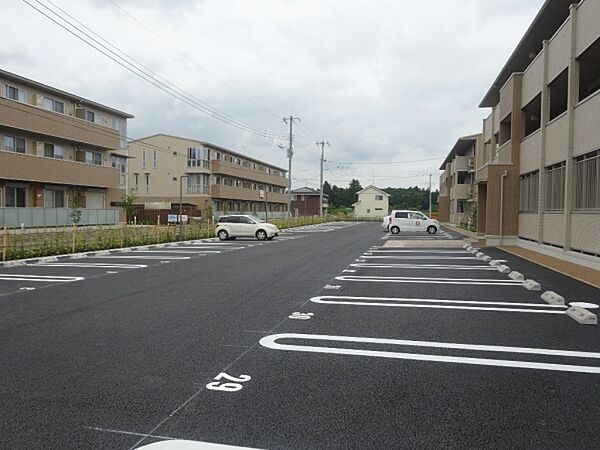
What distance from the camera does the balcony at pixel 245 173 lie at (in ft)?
172

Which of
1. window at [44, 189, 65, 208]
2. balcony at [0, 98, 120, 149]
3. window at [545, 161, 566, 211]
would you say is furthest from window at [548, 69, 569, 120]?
window at [44, 189, 65, 208]

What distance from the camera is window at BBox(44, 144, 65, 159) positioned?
3133 centimetres

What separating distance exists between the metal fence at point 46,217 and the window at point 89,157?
3.53 metres

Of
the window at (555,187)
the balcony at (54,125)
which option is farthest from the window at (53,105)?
the window at (555,187)

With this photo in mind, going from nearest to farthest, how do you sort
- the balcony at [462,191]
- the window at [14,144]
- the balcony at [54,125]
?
the balcony at [54,125], the window at [14,144], the balcony at [462,191]

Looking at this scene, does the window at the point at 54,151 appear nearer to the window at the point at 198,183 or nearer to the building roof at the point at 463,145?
the window at the point at 198,183

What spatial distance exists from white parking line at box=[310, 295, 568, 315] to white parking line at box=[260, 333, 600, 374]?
2252 millimetres

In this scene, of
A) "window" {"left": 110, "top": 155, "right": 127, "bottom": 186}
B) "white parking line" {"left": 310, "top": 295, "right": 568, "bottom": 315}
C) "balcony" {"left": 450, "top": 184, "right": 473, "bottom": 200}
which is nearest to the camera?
"white parking line" {"left": 310, "top": 295, "right": 568, "bottom": 315}

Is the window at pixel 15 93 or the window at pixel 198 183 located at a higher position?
the window at pixel 15 93

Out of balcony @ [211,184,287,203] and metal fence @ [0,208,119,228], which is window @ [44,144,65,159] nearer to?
metal fence @ [0,208,119,228]

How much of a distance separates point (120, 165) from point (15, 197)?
44.5 feet

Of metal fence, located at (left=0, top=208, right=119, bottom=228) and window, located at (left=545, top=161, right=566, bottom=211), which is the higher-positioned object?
window, located at (left=545, top=161, right=566, bottom=211)

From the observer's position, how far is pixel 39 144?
30.6 m

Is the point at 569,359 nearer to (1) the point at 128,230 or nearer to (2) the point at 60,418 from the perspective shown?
(2) the point at 60,418
